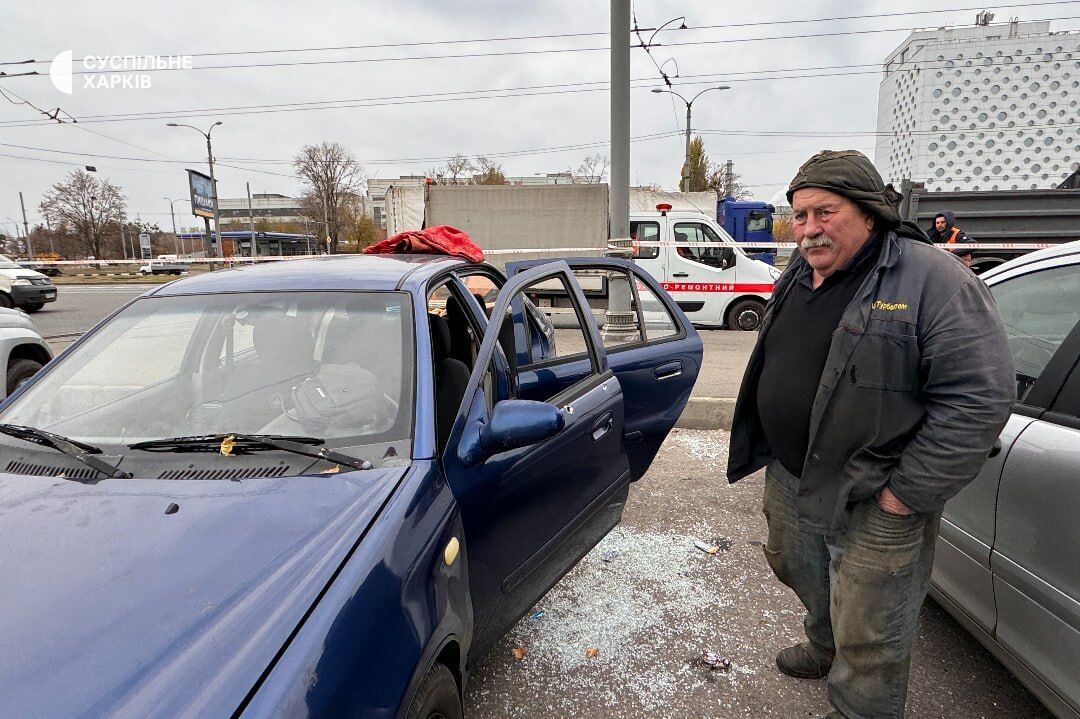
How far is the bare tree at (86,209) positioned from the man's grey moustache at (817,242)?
223 feet

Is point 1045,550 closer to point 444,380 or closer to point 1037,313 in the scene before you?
point 1037,313

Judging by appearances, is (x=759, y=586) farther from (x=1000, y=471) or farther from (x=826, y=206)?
(x=826, y=206)

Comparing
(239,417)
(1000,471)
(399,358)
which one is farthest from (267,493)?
(1000,471)

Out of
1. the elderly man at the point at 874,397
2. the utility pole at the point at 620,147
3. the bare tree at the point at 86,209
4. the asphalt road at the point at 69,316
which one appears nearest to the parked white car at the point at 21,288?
the asphalt road at the point at 69,316

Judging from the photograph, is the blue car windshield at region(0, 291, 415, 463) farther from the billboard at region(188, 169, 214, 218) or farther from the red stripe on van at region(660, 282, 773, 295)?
the billboard at region(188, 169, 214, 218)

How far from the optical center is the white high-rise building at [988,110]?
108 meters

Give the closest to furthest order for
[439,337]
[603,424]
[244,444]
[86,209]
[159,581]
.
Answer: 1. [159,581]
2. [244,444]
3. [439,337]
4. [603,424]
5. [86,209]

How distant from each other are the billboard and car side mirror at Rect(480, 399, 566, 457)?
37.3 m

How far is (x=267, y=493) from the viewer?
1671 mm

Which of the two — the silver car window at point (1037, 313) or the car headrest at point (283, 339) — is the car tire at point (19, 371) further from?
the silver car window at point (1037, 313)

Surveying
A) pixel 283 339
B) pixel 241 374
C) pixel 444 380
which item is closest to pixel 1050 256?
pixel 444 380

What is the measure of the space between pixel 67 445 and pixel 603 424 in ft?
6.52

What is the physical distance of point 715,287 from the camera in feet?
36.2

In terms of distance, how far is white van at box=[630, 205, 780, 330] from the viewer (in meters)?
10.9
